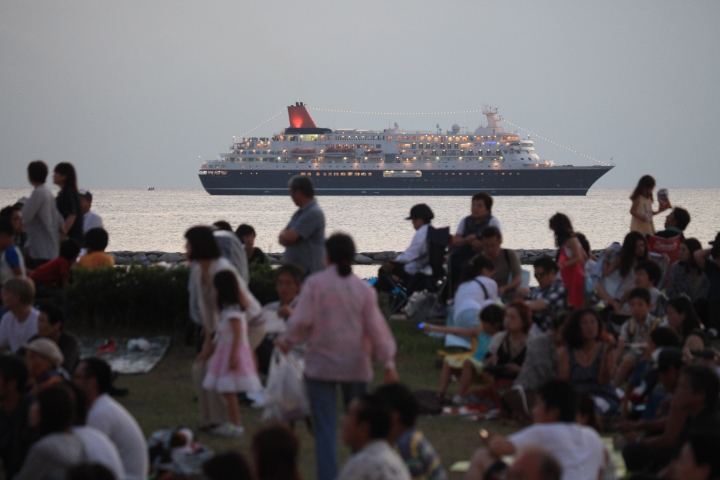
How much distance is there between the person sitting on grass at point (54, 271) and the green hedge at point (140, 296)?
369mm

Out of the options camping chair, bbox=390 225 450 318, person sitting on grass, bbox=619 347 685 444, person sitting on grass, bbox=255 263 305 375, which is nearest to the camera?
person sitting on grass, bbox=619 347 685 444

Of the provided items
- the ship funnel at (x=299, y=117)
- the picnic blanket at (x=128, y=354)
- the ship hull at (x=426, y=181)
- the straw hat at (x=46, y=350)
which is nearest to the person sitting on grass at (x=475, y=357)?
the picnic blanket at (x=128, y=354)

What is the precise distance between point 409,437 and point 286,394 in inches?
29.4

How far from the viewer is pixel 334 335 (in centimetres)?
376

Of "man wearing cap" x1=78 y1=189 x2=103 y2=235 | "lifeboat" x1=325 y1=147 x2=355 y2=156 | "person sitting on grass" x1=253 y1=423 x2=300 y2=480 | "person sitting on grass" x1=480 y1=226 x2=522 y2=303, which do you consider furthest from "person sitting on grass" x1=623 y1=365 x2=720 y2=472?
"lifeboat" x1=325 y1=147 x2=355 y2=156

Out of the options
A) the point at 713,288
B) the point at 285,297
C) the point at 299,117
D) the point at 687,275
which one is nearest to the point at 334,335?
the point at 285,297

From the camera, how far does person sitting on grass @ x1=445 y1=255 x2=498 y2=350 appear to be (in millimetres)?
6484

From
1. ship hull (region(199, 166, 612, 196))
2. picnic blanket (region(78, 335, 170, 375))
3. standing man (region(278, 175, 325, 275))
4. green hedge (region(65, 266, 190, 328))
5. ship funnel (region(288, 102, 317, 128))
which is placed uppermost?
ship funnel (region(288, 102, 317, 128))

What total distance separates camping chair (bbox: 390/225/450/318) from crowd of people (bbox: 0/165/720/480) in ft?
0.08

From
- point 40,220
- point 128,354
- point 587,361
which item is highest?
point 40,220

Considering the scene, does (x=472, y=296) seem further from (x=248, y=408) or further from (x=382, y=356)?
(x=382, y=356)

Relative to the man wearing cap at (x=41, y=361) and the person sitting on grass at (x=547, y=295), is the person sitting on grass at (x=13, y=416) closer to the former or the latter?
the man wearing cap at (x=41, y=361)

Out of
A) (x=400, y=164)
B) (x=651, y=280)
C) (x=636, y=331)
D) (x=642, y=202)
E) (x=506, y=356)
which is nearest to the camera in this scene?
(x=506, y=356)

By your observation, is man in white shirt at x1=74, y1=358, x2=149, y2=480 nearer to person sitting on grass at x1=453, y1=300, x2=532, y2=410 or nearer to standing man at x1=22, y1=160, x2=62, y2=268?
person sitting on grass at x1=453, y1=300, x2=532, y2=410
